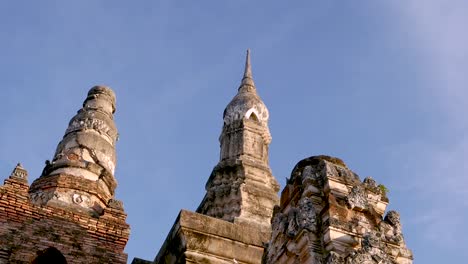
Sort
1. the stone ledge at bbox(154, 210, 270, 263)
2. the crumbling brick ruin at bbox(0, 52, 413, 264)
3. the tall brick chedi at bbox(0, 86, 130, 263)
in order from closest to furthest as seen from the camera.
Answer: the crumbling brick ruin at bbox(0, 52, 413, 264)
the stone ledge at bbox(154, 210, 270, 263)
the tall brick chedi at bbox(0, 86, 130, 263)

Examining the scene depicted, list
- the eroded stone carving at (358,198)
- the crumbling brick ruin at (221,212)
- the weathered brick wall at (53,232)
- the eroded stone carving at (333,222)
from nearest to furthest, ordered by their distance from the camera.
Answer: the eroded stone carving at (333,222) → the crumbling brick ruin at (221,212) → the eroded stone carving at (358,198) → the weathered brick wall at (53,232)

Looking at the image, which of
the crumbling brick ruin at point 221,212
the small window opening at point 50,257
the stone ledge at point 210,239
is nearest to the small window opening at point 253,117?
the crumbling brick ruin at point 221,212

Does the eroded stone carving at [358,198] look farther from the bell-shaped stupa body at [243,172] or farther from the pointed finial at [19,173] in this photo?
the bell-shaped stupa body at [243,172]

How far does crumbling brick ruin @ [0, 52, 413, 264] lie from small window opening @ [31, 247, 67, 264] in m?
0.01

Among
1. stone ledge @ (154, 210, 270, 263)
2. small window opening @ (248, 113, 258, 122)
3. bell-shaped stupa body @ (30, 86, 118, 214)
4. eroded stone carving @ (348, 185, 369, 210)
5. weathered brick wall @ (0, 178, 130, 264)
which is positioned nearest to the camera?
eroded stone carving @ (348, 185, 369, 210)

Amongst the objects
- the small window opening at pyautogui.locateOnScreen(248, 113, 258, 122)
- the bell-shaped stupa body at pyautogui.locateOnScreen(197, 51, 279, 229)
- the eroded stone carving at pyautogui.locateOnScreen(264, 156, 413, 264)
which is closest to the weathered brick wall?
the eroded stone carving at pyautogui.locateOnScreen(264, 156, 413, 264)

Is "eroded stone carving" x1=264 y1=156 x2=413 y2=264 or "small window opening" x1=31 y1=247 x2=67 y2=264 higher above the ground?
"small window opening" x1=31 y1=247 x2=67 y2=264

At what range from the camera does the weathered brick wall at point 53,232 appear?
860cm

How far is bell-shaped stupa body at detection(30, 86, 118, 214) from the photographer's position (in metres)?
10.4

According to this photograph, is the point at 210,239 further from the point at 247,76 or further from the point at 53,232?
the point at 247,76

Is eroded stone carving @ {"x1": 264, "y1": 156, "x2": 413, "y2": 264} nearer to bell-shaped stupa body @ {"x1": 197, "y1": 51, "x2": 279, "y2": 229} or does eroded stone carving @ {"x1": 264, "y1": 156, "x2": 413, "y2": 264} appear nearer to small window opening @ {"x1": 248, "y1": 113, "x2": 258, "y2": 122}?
bell-shaped stupa body @ {"x1": 197, "y1": 51, "x2": 279, "y2": 229}

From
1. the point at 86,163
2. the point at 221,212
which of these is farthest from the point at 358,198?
the point at 221,212

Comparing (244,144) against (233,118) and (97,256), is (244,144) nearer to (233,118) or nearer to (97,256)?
(233,118)

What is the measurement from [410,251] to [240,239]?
1.64 m
